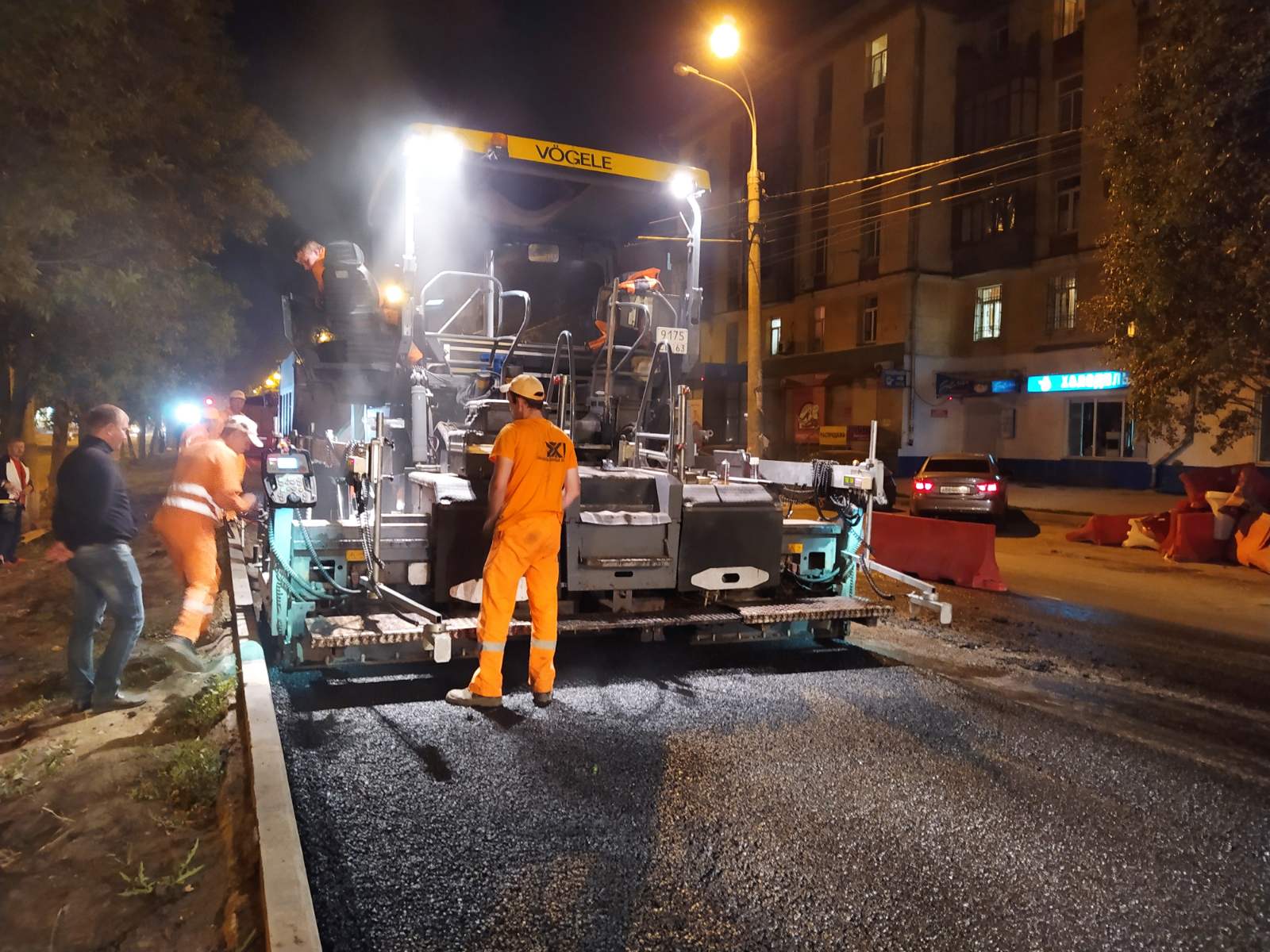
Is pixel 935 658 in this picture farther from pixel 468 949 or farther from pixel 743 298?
pixel 743 298

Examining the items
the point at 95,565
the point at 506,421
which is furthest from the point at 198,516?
the point at 506,421

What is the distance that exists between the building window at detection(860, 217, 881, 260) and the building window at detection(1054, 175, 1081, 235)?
19.1 feet

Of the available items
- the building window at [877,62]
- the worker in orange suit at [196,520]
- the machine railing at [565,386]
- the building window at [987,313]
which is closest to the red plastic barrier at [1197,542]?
the machine railing at [565,386]

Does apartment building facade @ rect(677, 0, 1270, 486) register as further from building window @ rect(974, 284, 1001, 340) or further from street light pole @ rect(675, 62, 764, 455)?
street light pole @ rect(675, 62, 764, 455)

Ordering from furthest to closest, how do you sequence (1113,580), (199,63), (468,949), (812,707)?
(199,63), (1113,580), (812,707), (468,949)

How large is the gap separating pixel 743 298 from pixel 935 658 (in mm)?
33356

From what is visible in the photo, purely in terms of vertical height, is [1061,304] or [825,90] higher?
[825,90]

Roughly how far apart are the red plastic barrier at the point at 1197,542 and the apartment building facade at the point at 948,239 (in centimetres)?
1091

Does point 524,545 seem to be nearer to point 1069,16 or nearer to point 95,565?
point 95,565

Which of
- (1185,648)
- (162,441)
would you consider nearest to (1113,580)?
(1185,648)

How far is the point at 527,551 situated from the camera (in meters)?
4.95

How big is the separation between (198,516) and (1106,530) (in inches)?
516

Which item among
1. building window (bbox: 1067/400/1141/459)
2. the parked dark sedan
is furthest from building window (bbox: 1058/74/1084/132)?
the parked dark sedan

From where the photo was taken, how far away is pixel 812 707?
212 inches
